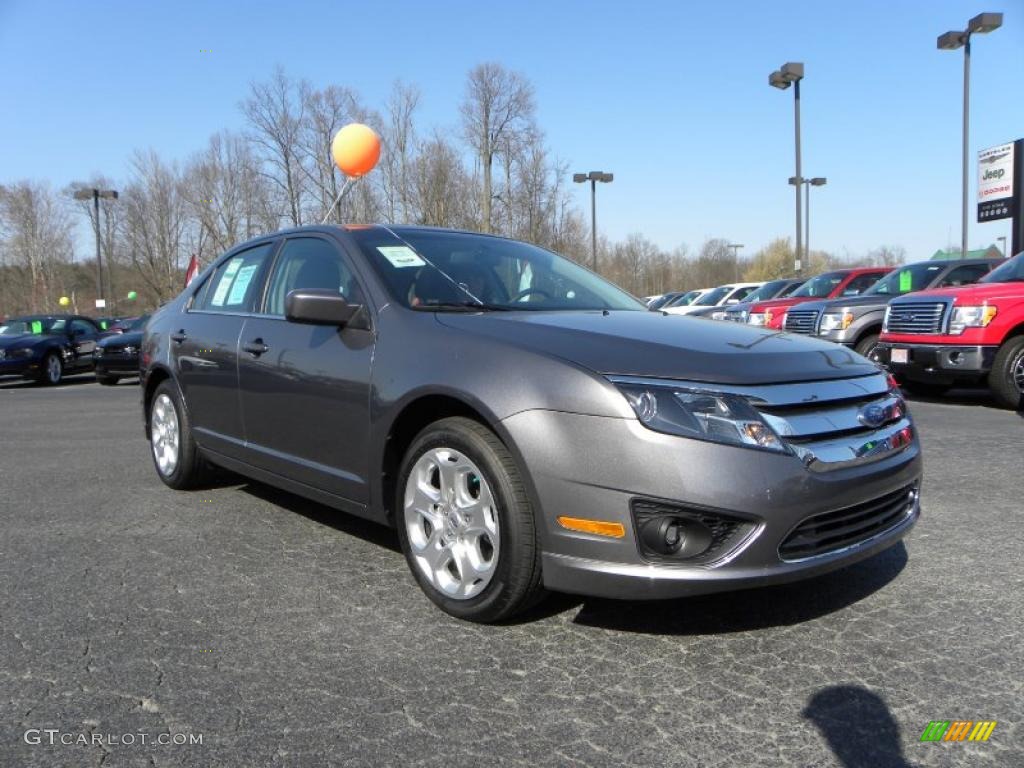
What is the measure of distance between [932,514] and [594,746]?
2.95 meters

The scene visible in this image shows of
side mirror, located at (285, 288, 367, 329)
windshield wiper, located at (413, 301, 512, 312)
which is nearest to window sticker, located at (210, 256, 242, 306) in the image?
side mirror, located at (285, 288, 367, 329)

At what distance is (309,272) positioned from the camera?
3.98 meters

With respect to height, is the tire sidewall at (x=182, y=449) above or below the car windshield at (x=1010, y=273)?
below

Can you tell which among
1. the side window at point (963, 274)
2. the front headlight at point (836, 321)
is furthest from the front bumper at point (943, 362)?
the side window at point (963, 274)

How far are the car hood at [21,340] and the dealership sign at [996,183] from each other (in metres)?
21.5

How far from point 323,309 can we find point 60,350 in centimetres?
1515

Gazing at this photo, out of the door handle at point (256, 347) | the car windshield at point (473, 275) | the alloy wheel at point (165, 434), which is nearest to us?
the car windshield at point (473, 275)

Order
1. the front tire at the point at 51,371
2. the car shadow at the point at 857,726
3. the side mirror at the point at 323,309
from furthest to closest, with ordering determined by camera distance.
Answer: the front tire at the point at 51,371, the side mirror at the point at 323,309, the car shadow at the point at 857,726

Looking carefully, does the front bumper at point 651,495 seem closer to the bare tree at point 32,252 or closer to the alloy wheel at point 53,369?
the alloy wheel at point 53,369

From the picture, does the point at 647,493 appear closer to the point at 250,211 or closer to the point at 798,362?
the point at 798,362

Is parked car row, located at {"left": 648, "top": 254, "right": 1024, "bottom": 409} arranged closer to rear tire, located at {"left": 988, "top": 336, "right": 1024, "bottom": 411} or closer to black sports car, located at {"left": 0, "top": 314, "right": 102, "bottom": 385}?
rear tire, located at {"left": 988, "top": 336, "right": 1024, "bottom": 411}

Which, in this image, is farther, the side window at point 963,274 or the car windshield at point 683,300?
the car windshield at point 683,300

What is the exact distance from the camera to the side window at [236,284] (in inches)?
174

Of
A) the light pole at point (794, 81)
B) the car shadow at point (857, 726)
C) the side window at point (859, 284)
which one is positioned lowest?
the car shadow at point (857, 726)
